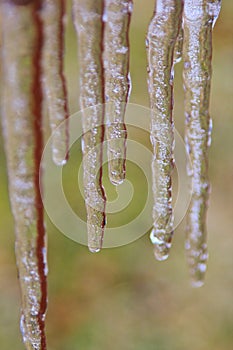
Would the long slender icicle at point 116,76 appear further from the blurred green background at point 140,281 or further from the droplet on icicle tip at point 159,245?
the blurred green background at point 140,281

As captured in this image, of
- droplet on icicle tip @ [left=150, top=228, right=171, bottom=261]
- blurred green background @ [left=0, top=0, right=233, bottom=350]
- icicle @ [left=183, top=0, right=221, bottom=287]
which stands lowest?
blurred green background @ [left=0, top=0, right=233, bottom=350]

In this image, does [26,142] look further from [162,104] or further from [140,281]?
[140,281]

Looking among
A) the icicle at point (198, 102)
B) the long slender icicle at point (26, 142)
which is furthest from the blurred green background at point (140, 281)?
the long slender icicle at point (26, 142)

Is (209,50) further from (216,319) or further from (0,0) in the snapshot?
(216,319)

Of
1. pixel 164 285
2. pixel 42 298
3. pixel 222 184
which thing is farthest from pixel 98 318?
pixel 42 298

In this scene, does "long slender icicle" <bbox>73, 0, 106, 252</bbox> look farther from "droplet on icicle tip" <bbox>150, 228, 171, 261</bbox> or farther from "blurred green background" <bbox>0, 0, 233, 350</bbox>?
"blurred green background" <bbox>0, 0, 233, 350</bbox>

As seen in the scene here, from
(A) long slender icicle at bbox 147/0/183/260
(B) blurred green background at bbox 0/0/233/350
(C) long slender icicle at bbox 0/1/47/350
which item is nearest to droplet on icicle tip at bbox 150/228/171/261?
(A) long slender icicle at bbox 147/0/183/260

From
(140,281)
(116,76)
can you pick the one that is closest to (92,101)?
(116,76)
